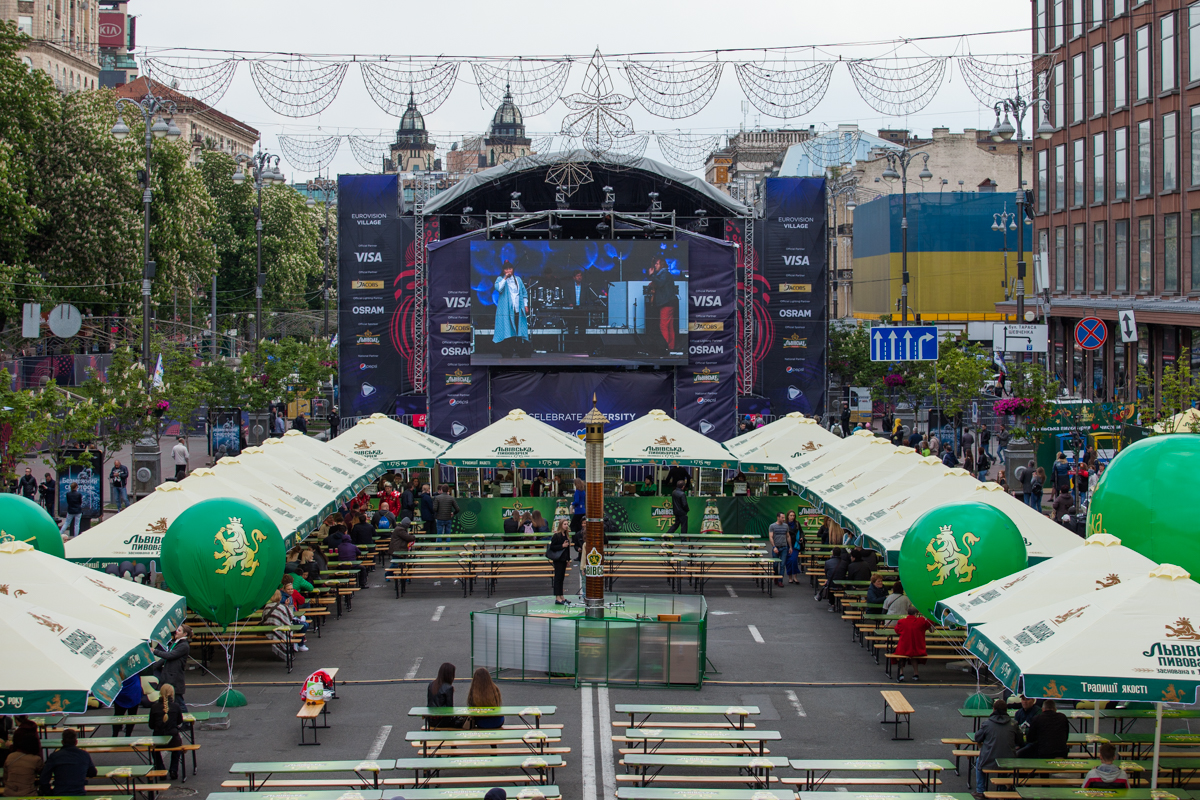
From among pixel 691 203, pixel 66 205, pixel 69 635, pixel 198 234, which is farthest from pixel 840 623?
pixel 198 234

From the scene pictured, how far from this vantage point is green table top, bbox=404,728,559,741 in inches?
525

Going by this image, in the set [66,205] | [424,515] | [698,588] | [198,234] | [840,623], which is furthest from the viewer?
[198,234]

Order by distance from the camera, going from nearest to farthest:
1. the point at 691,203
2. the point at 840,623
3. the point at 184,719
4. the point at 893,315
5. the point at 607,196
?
the point at 184,719
the point at 840,623
the point at 607,196
the point at 691,203
the point at 893,315

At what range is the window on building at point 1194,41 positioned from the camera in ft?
130

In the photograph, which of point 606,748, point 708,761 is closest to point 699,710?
point 606,748

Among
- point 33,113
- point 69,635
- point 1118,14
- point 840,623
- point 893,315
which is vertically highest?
point 1118,14

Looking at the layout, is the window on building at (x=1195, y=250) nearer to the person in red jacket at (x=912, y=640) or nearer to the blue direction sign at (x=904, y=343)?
the blue direction sign at (x=904, y=343)

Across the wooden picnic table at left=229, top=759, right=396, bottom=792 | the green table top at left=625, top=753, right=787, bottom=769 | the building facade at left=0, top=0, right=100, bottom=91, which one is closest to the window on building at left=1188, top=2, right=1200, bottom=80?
the green table top at left=625, top=753, right=787, bottom=769

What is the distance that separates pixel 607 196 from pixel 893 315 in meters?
38.5

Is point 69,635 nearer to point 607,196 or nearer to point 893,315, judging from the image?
point 607,196

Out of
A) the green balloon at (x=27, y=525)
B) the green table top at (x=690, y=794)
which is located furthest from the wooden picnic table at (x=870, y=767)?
the green balloon at (x=27, y=525)

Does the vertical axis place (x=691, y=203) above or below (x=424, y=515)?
above

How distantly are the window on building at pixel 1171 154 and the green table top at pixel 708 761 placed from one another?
115 ft

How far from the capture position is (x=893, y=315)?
2916 inches
